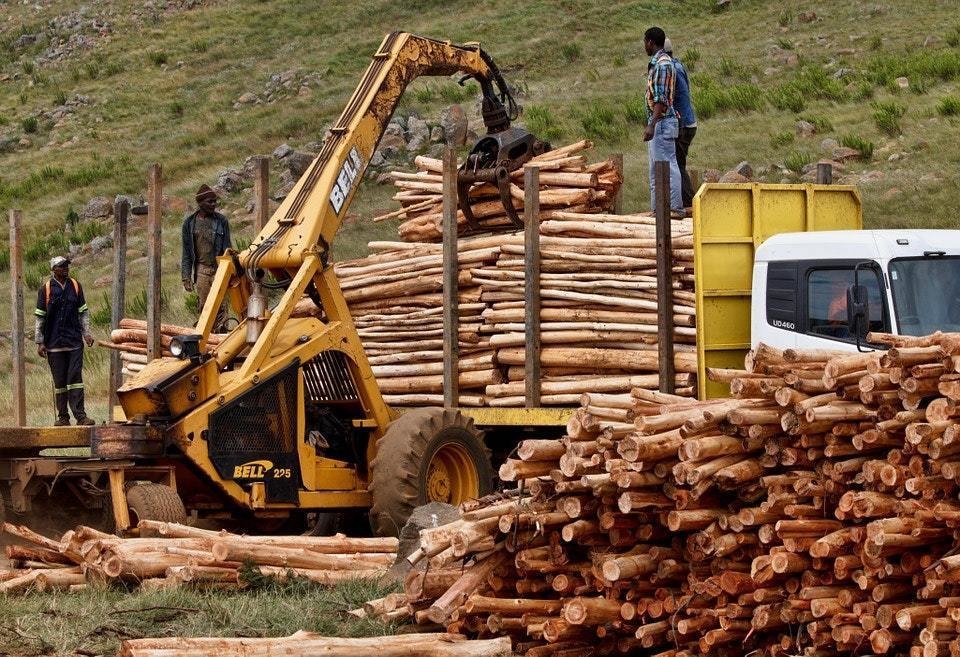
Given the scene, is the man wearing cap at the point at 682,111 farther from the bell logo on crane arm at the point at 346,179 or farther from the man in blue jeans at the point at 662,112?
the bell logo on crane arm at the point at 346,179

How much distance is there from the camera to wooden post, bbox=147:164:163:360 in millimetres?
15258

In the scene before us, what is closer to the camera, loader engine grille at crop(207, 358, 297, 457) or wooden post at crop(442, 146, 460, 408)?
loader engine grille at crop(207, 358, 297, 457)

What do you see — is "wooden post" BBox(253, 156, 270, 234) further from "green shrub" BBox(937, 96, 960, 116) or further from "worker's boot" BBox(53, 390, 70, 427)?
"green shrub" BBox(937, 96, 960, 116)

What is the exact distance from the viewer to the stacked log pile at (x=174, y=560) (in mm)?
10305

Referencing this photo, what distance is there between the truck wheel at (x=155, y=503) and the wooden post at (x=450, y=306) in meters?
3.15

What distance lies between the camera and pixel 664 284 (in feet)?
41.1

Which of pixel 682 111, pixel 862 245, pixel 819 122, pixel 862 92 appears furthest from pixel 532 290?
pixel 862 92

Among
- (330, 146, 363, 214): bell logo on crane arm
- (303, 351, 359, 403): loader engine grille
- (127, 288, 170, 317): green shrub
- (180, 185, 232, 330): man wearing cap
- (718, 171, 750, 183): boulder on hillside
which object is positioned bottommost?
(303, 351, 359, 403): loader engine grille

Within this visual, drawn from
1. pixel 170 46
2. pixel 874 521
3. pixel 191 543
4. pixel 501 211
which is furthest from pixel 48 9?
pixel 874 521

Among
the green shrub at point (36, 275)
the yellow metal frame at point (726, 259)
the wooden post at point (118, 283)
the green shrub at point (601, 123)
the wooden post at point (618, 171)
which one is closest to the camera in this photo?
the yellow metal frame at point (726, 259)

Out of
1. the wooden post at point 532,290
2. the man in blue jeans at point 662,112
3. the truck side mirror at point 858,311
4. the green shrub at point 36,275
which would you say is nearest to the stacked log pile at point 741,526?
the truck side mirror at point 858,311

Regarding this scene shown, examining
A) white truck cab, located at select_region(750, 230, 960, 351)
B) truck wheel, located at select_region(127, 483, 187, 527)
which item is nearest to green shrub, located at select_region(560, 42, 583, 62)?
white truck cab, located at select_region(750, 230, 960, 351)

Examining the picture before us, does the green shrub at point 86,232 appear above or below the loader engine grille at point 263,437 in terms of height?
above

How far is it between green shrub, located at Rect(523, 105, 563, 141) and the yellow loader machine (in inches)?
726
